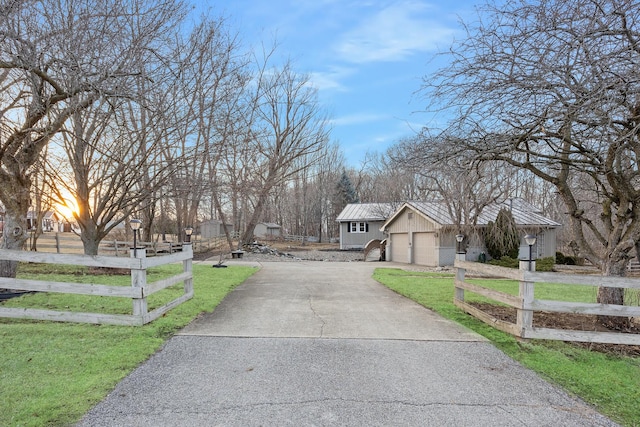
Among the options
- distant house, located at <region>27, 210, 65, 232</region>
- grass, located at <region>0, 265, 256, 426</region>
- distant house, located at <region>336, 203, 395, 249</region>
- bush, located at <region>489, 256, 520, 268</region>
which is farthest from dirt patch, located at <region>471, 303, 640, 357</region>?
distant house, located at <region>336, 203, 395, 249</region>

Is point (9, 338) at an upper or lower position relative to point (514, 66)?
lower

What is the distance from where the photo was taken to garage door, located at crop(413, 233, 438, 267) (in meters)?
22.1

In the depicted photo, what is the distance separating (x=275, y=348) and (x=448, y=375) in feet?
6.67

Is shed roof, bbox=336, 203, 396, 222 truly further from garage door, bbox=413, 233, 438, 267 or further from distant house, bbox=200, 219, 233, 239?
distant house, bbox=200, 219, 233, 239

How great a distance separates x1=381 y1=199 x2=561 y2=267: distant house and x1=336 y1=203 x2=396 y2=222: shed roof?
10.2 meters

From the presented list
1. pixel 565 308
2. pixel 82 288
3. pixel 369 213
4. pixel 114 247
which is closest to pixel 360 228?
pixel 369 213

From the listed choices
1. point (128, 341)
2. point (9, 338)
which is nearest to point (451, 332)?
point (128, 341)

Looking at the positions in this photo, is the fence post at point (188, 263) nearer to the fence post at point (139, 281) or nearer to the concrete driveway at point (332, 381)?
the concrete driveway at point (332, 381)

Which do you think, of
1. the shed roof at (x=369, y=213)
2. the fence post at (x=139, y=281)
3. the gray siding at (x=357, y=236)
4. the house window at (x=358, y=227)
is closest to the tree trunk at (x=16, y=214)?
the fence post at (x=139, y=281)

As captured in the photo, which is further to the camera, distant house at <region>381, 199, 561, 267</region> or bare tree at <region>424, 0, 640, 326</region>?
distant house at <region>381, 199, 561, 267</region>

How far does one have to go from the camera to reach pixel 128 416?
3.13 metres

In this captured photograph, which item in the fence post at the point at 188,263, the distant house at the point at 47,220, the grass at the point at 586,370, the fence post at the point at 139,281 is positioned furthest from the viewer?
the distant house at the point at 47,220

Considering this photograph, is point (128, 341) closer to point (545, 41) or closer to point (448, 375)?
point (448, 375)

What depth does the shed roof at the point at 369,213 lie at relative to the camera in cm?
3675
